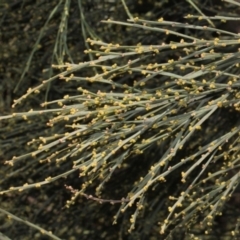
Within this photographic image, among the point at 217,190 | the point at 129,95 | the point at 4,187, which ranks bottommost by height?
the point at 4,187

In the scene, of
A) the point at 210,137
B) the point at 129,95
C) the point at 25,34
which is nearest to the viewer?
the point at 129,95

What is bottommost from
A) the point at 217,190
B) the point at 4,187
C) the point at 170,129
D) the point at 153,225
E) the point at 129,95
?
the point at 153,225

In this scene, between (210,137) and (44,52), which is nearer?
(210,137)

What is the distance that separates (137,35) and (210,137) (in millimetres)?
633

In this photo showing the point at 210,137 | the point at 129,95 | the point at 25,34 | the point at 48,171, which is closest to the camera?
the point at 129,95

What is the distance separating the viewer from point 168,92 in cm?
167

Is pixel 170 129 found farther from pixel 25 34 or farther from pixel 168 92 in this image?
pixel 25 34

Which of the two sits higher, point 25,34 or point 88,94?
point 88,94

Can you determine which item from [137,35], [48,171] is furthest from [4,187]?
[137,35]

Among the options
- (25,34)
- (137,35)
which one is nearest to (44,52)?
(25,34)

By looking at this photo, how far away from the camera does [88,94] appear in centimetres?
165

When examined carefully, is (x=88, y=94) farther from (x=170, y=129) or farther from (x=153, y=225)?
(x=153, y=225)

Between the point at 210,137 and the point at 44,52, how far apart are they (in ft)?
3.18

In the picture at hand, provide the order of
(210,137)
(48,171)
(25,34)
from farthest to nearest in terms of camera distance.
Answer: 1. (25,34)
2. (48,171)
3. (210,137)
